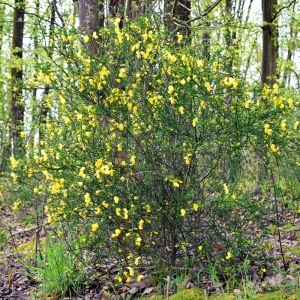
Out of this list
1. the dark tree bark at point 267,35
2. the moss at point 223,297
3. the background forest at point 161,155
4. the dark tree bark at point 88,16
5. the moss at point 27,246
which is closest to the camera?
the moss at point 223,297

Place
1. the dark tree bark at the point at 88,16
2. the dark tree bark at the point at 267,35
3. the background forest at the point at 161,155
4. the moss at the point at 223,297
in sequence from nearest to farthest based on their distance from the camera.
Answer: the moss at the point at 223,297 < the background forest at the point at 161,155 < the dark tree bark at the point at 88,16 < the dark tree bark at the point at 267,35

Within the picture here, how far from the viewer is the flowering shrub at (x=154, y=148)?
2930mm

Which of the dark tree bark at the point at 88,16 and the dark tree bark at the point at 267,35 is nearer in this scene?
the dark tree bark at the point at 88,16

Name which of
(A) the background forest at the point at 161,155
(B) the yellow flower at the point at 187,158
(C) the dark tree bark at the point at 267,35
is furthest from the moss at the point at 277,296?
(C) the dark tree bark at the point at 267,35

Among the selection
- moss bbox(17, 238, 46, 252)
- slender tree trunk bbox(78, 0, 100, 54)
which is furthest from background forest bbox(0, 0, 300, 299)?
moss bbox(17, 238, 46, 252)

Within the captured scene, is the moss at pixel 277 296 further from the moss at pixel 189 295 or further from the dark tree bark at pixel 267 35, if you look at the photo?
the dark tree bark at pixel 267 35

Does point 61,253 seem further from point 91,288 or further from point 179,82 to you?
point 179,82

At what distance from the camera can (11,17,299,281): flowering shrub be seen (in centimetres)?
293

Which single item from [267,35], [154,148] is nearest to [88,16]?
[154,148]

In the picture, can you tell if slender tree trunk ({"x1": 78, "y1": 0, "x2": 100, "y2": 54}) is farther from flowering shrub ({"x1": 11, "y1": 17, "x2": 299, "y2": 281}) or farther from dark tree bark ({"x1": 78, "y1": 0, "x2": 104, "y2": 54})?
flowering shrub ({"x1": 11, "y1": 17, "x2": 299, "y2": 281})

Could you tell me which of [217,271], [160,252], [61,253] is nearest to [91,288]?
[61,253]

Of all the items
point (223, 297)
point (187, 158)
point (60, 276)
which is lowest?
point (60, 276)

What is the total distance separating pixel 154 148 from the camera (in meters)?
3.15

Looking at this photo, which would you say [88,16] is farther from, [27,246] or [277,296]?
[277,296]
